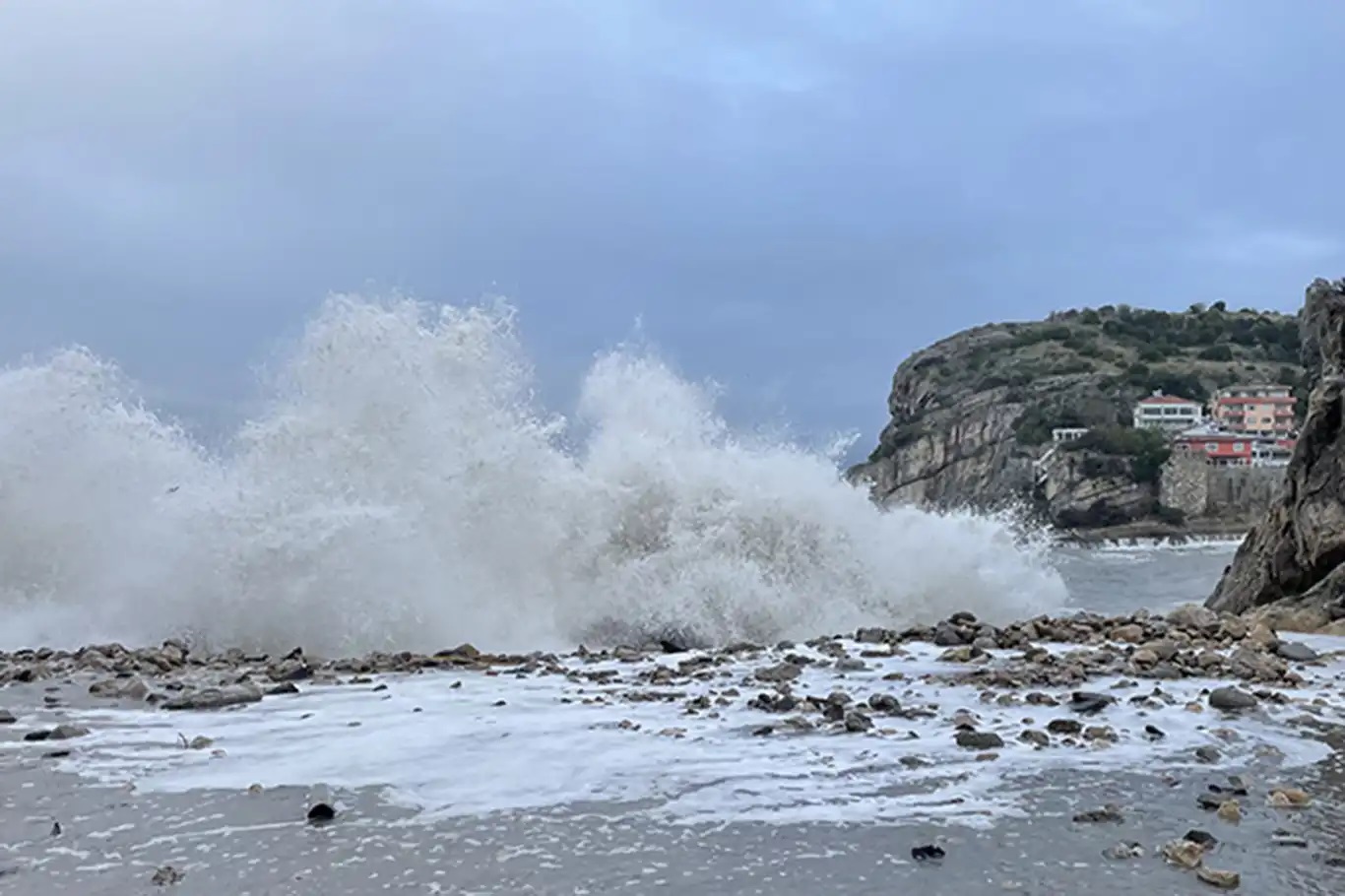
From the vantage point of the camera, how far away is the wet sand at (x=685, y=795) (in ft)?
11.7

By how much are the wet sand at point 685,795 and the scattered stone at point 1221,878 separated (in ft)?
0.14

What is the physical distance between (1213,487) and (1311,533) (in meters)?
66.8

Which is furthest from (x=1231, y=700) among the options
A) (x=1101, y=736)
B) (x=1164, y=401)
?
(x=1164, y=401)

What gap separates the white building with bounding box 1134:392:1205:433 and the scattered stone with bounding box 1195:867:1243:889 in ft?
319

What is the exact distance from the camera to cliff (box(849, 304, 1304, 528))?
76625 mm

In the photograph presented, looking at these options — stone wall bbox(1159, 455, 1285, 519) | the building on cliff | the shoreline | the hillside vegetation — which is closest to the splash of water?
the shoreline

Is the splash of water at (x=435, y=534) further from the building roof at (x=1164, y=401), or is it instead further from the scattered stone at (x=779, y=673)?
the building roof at (x=1164, y=401)

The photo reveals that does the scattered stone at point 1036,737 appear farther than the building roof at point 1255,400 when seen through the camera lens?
No

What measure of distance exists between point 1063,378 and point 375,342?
98500 millimetres

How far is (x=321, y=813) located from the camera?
4.22m

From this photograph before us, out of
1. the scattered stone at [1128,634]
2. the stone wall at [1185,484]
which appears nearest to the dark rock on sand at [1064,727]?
the scattered stone at [1128,634]

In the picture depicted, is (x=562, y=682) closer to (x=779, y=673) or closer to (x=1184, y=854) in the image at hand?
(x=779, y=673)

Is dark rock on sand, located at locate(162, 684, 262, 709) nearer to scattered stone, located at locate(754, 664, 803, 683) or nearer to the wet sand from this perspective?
the wet sand

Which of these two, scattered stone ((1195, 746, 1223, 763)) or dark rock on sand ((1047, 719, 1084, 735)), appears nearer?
scattered stone ((1195, 746, 1223, 763))
